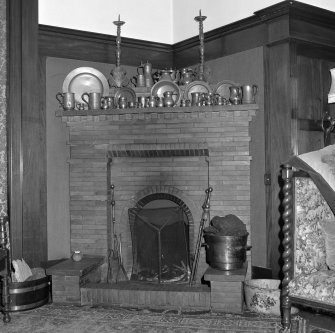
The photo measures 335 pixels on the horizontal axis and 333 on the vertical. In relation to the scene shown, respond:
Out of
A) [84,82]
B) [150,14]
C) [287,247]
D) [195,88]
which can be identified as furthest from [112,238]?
[150,14]

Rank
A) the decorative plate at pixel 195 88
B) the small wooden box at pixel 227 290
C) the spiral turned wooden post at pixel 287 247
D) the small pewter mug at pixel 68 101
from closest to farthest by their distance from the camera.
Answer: the spiral turned wooden post at pixel 287 247 < the small wooden box at pixel 227 290 < the small pewter mug at pixel 68 101 < the decorative plate at pixel 195 88

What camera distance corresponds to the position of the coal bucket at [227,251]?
3.62m

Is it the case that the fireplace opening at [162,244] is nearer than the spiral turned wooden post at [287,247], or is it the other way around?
the spiral turned wooden post at [287,247]

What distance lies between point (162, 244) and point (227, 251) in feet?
2.23

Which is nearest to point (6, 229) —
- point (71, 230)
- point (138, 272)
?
point (71, 230)

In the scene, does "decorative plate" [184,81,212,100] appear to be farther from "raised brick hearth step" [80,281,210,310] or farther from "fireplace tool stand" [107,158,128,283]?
"raised brick hearth step" [80,281,210,310]

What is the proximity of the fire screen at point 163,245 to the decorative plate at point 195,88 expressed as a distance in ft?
3.30

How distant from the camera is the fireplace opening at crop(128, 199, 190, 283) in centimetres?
409

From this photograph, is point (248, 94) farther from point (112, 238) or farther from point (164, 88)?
point (112, 238)

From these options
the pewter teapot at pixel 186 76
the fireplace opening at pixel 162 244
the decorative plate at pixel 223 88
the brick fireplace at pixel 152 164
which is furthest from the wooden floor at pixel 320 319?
the pewter teapot at pixel 186 76

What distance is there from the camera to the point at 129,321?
337cm

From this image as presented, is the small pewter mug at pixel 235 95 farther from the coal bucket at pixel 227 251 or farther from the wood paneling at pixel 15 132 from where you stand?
the wood paneling at pixel 15 132

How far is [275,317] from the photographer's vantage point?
3.42 m

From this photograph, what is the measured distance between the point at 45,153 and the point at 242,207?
1754 millimetres
